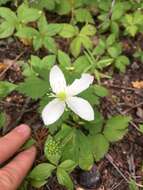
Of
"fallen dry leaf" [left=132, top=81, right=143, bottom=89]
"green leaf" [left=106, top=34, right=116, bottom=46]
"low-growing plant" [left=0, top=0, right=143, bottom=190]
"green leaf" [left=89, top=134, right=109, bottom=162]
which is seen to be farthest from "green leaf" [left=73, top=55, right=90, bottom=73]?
"green leaf" [left=89, top=134, right=109, bottom=162]

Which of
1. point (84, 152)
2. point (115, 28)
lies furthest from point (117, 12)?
point (84, 152)

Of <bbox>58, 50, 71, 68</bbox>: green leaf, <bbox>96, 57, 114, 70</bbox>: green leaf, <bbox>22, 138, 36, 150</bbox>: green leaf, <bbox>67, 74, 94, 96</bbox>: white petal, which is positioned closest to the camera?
<bbox>67, 74, 94, 96</bbox>: white petal

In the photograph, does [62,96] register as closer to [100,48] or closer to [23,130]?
[23,130]

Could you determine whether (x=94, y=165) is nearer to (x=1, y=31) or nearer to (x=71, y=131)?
(x=71, y=131)

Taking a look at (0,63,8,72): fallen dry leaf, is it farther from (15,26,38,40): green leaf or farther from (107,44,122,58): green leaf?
(107,44,122,58): green leaf

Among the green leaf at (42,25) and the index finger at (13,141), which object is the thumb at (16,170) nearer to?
the index finger at (13,141)

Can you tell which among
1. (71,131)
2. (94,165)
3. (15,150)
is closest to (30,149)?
(15,150)

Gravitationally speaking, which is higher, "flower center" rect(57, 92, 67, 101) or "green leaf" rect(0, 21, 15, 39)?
"green leaf" rect(0, 21, 15, 39)

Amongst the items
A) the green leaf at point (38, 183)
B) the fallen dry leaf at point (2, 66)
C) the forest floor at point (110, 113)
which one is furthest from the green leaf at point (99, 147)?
the fallen dry leaf at point (2, 66)
